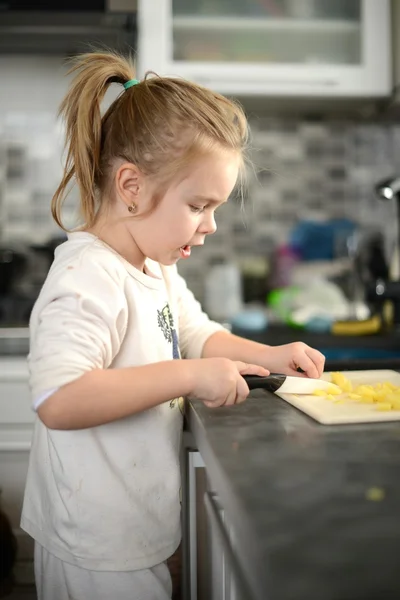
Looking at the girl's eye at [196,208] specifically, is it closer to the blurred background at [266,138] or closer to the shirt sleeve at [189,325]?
the shirt sleeve at [189,325]

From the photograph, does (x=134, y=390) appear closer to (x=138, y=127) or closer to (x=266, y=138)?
(x=138, y=127)

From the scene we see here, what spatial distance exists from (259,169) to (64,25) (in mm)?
836

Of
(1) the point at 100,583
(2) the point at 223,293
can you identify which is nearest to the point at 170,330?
(1) the point at 100,583

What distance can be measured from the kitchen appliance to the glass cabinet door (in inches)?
8.5

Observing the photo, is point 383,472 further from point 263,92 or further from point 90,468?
point 263,92

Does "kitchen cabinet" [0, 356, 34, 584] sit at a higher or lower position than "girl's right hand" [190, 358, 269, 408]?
lower

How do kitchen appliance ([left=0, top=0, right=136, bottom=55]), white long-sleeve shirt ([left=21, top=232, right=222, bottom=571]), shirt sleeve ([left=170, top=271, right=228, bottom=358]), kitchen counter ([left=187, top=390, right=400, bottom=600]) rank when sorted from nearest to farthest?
kitchen counter ([left=187, top=390, right=400, bottom=600]), white long-sleeve shirt ([left=21, top=232, right=222, bottom=571]), shirt sleeve ([left=170, top=271, right=228, bottom=358]), kitchen appliance ([left=0, top=0, right=136, bottom=55])

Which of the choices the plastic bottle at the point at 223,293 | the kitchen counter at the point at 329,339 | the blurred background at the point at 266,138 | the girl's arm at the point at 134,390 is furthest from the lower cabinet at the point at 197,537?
the plastic bottle at the point at 223,293

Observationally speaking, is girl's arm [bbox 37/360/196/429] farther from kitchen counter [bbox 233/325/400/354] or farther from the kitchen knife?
kitchen counter [bbox 233/325/400/354]

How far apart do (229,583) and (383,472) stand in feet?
0.76

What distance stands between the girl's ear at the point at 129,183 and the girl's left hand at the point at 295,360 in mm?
317

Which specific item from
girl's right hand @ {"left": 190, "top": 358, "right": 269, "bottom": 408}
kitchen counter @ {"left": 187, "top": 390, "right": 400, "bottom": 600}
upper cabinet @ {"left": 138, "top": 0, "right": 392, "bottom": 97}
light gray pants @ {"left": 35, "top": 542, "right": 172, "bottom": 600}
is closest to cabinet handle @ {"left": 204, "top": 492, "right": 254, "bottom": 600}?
kitchen counter @ {"left": 187, "top": 390, "right": 400, "bottom": 600}

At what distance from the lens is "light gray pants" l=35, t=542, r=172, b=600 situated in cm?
92

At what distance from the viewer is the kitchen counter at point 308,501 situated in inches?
15.7
